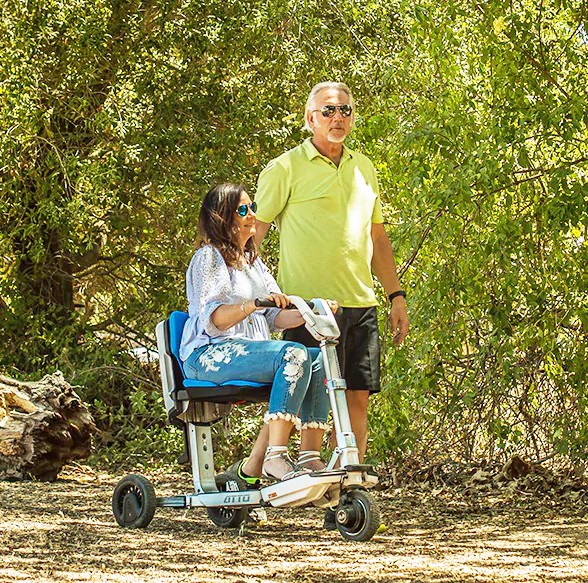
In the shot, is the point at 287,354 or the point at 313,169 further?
the point at 313,169

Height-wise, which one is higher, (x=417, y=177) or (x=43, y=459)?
(x=417, y=177)

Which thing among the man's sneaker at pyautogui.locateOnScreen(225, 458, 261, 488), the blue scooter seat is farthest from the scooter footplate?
the man's sneaker at pyautogui.locateOnScreen(225, 458, 261, 488)

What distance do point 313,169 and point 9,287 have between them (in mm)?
4298

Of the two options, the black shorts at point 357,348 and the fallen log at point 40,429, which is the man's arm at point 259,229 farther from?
the fallen log at point 40,429

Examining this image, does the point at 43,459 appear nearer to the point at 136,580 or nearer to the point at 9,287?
the point at 9,287

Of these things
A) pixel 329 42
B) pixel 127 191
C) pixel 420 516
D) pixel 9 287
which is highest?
pixel 329 42

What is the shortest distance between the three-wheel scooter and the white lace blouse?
0.43 ft

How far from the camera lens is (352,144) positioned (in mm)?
6113

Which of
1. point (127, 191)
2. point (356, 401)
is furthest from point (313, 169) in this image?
point (127, 191)

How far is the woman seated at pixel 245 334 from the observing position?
13.7ft

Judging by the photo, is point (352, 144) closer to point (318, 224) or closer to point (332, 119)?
point (332, 119)

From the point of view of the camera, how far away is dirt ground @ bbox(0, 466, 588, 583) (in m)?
3.66

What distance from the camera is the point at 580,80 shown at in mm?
5152

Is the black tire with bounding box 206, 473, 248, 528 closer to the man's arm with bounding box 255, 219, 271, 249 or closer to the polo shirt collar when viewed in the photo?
the man's arm with bounding box 255, 219, 271, 249
